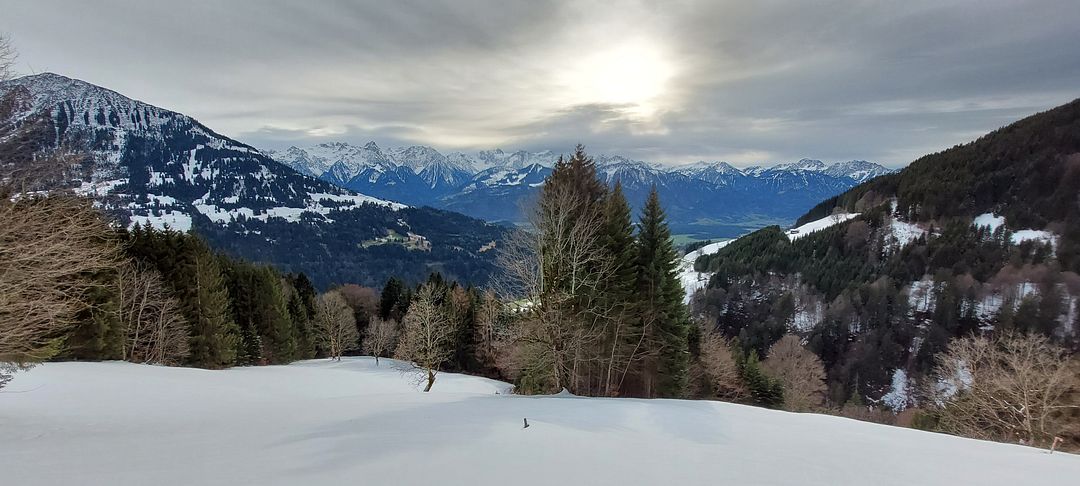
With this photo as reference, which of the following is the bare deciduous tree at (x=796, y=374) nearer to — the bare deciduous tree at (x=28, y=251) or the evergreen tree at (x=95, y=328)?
the bare deciduous tree at (x=28, y=251)

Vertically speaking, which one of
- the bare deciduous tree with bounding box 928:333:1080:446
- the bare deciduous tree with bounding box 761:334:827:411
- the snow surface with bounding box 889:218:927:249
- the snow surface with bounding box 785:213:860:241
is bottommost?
the bare deciduous tree with bounding box 761:334:827:411

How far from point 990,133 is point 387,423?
246m

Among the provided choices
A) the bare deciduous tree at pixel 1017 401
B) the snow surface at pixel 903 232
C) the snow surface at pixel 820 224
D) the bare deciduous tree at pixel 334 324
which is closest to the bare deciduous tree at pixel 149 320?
the bare deciduous tree at pixel 334 324

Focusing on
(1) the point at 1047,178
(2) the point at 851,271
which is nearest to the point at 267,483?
(2) the point at 851,271

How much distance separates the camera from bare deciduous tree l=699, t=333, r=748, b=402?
39.2 m

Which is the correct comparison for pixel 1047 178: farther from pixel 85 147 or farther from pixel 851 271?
pixel 85 147

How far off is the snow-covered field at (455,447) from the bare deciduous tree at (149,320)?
17.3 metres

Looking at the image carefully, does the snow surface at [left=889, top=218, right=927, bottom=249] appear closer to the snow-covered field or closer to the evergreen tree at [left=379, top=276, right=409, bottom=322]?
the evergreen tree at [left=379, top=276, right=409, bottom=322]

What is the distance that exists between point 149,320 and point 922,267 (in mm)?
167916

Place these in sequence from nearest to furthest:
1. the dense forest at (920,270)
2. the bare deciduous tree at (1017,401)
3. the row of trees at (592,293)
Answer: the bare deciduous tree at (1017,401), the row of trees at (592,293), the dense forest at (920,270)

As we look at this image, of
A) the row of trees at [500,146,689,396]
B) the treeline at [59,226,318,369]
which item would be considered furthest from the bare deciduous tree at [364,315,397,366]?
the row of trees at [500,146,689,396]

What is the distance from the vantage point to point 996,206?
5645 inches

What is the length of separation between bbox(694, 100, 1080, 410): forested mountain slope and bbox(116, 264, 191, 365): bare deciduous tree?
7922cm

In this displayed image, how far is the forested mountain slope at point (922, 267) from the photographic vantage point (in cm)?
9706
